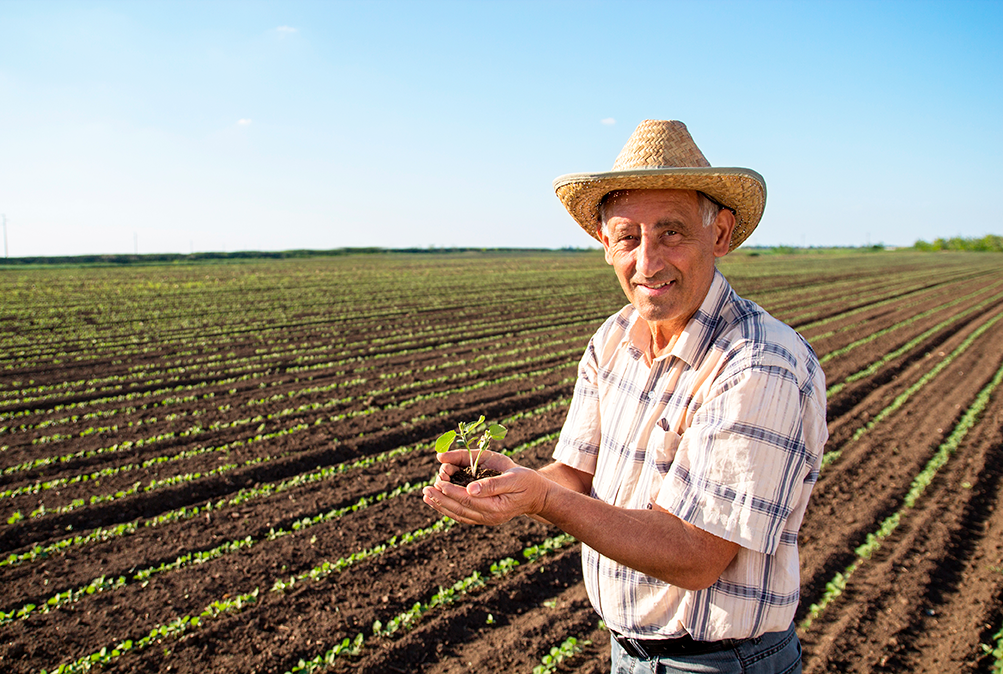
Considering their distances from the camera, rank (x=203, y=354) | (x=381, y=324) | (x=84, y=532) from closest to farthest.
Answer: (x=84, y=532) < (x=203, y=354) < (x=381, y=324)

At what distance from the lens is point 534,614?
4324 millimetres

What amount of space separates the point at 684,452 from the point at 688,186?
0.75 metres

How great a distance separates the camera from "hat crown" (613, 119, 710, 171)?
1.75 meters

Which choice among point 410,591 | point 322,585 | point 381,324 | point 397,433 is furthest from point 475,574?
point 381,324

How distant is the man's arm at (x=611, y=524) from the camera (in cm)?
147

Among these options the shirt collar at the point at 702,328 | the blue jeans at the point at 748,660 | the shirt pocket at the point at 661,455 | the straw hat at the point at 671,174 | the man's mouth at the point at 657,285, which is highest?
the straw hat at the point at 671,174

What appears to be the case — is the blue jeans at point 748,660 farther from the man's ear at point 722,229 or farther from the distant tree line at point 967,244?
the distant tree line at point 967,244

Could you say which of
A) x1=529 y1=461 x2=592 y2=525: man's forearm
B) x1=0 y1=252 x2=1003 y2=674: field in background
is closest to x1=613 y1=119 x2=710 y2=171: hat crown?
x1=529 y1=461 x2=592 y2=525: man's forearm

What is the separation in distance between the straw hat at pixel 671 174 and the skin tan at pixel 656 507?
0.05 meters

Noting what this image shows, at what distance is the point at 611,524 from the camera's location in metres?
1.52

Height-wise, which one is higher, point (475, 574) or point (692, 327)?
point (692, 327)

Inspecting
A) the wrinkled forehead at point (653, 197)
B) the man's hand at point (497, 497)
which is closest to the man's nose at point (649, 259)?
the wrinkled forehead at point (653, 197)

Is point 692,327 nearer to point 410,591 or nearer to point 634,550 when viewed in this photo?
point 634,550

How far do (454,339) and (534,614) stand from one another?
35.9 feet
